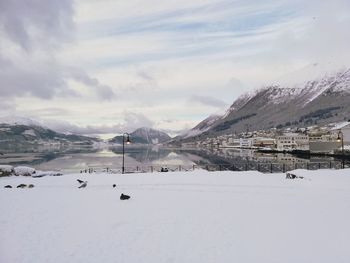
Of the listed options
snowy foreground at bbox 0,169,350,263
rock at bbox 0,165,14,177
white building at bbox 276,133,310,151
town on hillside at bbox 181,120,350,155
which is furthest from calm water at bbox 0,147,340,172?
white building at bbox 276,133,310,151

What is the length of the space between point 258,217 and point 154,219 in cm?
469

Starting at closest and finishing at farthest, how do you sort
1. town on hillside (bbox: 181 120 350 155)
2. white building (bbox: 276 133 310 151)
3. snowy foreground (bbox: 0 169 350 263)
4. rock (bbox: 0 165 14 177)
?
snowy foreground (bbox: 0 169 350 263) → rock (bbox: 0 165 14 177) → town on hillside (bbox: 181 120 350 155) → white building (bbox: 276 133 310 151)

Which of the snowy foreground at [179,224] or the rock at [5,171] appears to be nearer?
the snowy foreground at [179,224]

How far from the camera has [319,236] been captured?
12.5m

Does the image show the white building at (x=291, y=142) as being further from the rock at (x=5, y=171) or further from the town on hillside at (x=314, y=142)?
the rock at (x=5, y=171)

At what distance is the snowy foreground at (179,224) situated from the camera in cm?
1085

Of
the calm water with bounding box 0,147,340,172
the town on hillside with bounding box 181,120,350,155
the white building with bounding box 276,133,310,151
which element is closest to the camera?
the calm water with bounding box 0,147,340,172

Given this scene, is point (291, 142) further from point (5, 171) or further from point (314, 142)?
point (5, 171)

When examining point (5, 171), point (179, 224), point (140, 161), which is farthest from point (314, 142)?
point (179, 224)

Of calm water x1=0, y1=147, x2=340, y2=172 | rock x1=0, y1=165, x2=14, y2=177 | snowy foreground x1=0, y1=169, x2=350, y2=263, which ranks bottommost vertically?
calm water x1=0, y1=147, x2=340, y2=172

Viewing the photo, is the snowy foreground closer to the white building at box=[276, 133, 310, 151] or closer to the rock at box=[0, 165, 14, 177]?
the rock at box=[0, 165, 14, 177]

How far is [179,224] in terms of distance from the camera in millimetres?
14227

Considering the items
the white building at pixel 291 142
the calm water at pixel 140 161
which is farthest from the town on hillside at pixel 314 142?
the calm water at pixel 140 161

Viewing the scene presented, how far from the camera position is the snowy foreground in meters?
10.9
